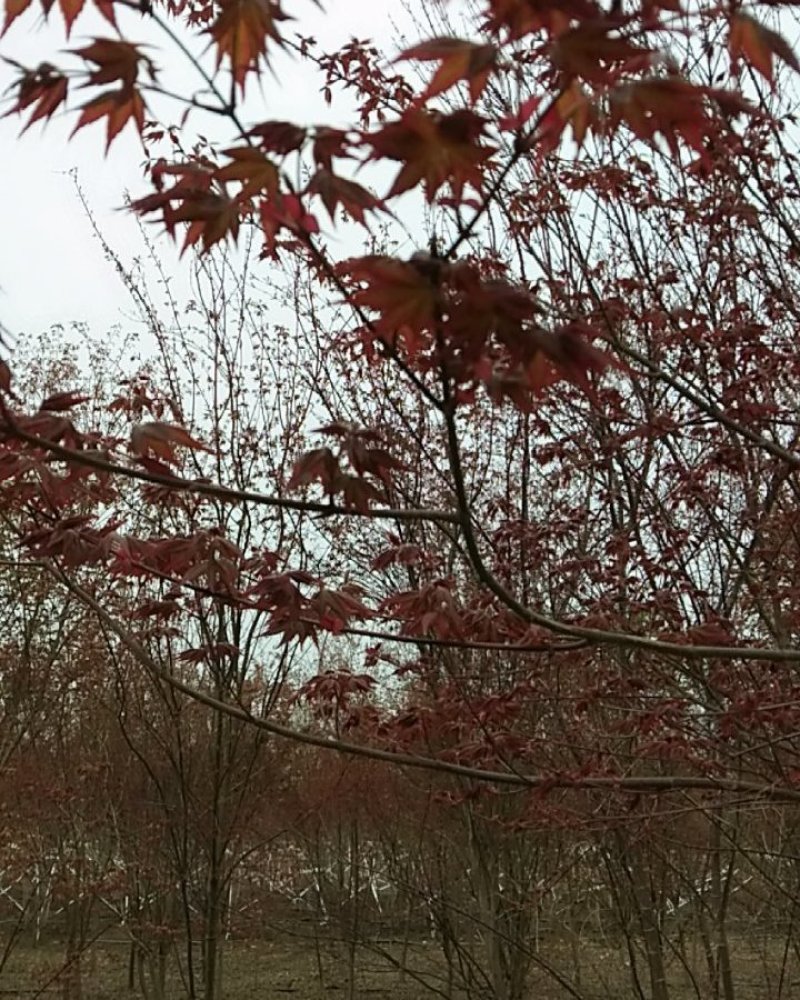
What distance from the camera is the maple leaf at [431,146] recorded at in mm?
1114

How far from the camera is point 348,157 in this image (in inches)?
51.4

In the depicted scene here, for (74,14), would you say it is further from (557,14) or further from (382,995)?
(382,995)

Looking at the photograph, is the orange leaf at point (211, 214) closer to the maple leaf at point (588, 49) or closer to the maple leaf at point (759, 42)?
the maple leaf at point (588, 49)

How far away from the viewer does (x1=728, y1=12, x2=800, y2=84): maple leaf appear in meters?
1.18

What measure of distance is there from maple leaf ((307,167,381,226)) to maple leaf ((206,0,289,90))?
0.52ft

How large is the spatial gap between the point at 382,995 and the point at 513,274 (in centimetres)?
1053

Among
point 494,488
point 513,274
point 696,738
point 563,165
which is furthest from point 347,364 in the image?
point 696,738

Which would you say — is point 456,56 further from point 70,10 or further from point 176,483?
point 176,483

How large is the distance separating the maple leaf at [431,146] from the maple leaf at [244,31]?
216 millimetres

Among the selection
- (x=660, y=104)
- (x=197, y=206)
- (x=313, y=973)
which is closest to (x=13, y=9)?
(x=197, y=206)

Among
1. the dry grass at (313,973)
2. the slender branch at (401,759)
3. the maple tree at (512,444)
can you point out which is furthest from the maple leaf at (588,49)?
the dry grass at (313,973)

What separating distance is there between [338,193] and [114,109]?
330mm

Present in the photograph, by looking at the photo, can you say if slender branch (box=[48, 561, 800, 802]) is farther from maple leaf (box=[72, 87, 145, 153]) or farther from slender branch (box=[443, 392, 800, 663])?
maple leaf (box=[72, 87, 145, 153])

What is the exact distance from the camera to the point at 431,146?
1140 millimetres
